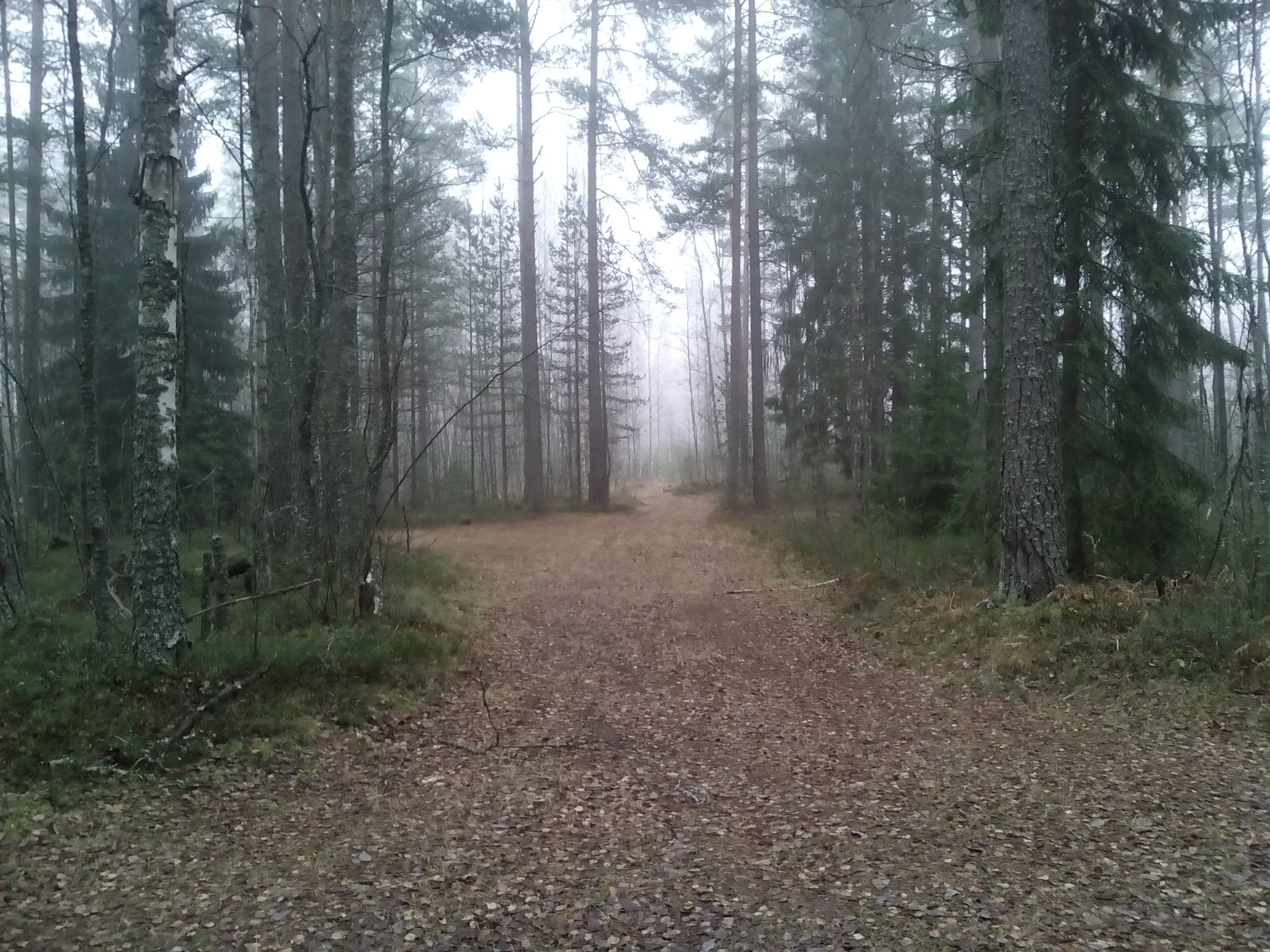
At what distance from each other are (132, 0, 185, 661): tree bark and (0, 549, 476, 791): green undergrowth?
0.44 metres

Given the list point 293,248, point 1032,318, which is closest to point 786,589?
point 1032,318

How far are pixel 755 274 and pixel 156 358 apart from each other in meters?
16.4

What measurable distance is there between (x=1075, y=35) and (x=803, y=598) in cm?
772

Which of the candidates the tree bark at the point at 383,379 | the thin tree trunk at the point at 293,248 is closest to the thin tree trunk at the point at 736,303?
the thin tree trunk at the point at 293,248

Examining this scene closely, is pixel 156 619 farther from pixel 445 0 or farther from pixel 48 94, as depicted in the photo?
pixel 48 94

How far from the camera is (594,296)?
2339 centimetres

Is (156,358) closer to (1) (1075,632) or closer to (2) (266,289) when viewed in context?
(2) (266,289)

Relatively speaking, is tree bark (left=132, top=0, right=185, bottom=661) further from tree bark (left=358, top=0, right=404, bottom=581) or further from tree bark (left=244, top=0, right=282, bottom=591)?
tree bark (left=358, top=0, right=404, bottom=581)

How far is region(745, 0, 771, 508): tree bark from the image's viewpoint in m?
20.3

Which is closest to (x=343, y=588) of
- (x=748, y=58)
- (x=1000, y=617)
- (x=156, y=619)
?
(x=156, y=619)

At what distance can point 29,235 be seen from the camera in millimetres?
18953

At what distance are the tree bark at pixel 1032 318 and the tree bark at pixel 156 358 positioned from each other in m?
7.95

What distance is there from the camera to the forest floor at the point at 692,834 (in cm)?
371

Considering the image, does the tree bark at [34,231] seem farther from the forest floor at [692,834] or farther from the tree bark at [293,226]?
the forest floor at [692,834]
